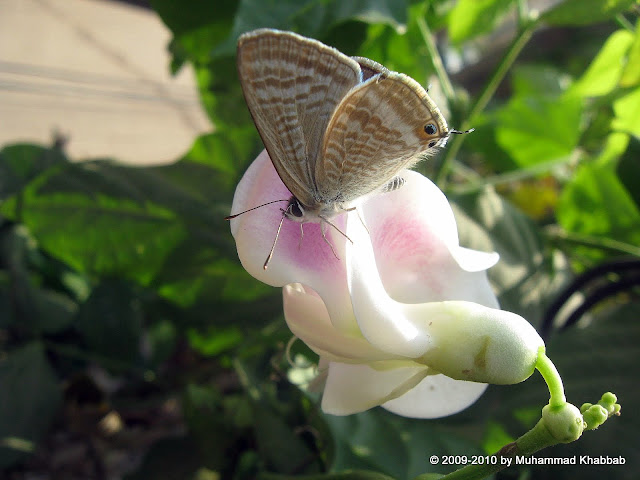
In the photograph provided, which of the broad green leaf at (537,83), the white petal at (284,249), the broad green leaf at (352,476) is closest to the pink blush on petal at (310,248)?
the white petal at (284,249)

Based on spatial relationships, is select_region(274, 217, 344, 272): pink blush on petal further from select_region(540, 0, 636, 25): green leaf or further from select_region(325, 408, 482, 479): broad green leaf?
select_region(540, 0, 636, 25): green leaf

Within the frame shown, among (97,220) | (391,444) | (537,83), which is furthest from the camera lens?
(537,83)

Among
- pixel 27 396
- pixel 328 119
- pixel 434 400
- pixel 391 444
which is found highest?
pixel 328 119

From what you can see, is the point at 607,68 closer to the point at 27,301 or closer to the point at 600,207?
the point at 600,207

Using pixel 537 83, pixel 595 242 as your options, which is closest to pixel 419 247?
pixel 595 242

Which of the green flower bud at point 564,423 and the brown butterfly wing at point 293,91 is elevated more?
the brown butterfly wing at point 293,91

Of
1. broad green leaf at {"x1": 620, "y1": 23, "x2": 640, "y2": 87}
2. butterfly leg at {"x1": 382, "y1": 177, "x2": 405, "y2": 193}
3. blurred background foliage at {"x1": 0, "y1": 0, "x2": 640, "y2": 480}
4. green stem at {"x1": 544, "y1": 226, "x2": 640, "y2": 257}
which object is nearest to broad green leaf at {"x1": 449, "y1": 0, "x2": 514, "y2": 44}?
blurred background foliage at {"x1": 0, "y1": 0, "x2": 640, "y2": 480}

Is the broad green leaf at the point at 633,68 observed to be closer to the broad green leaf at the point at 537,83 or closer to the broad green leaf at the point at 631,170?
the broad green leaf at the point at 631,170

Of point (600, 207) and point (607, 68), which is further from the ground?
point (607, 68)
